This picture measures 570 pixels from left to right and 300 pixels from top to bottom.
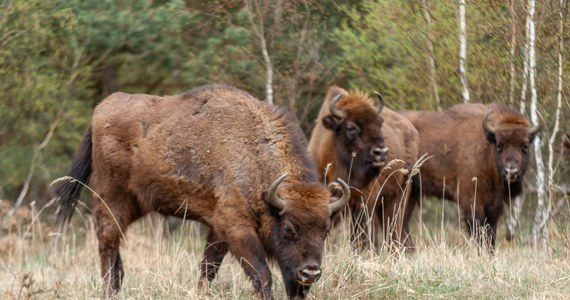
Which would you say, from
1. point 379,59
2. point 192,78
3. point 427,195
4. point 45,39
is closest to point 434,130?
point 427,195

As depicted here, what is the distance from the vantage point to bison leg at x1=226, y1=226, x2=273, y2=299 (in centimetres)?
884

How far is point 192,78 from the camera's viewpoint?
692 inches

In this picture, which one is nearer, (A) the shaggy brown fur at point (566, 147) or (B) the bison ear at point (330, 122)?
(A) the shaggy brown fur at point (566, 147)

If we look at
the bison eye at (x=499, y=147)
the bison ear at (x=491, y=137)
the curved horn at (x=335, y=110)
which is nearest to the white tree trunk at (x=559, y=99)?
the bison eye at (x=499, y=147)

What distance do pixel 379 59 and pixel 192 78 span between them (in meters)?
3.47

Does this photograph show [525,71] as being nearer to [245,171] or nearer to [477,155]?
[477,155]

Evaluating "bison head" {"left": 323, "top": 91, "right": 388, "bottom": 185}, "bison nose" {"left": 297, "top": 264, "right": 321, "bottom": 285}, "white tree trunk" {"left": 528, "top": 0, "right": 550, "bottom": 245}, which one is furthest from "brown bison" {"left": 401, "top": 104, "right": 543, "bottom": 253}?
"bison nose" {"left": 297, "top": 264, "right": 321, "bottom": 285}

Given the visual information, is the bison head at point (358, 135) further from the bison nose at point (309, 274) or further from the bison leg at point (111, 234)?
the bison nose at point (309, 274)

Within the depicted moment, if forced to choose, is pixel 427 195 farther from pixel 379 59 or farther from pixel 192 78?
pixel 192 78

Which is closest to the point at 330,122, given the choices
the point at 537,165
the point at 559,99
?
the point at 537,165

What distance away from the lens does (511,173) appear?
41.5ft

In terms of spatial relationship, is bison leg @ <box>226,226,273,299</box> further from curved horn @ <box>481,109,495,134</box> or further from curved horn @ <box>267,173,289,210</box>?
curved horn @ <box>481,109,495,134</box>

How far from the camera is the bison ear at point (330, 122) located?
12.8m

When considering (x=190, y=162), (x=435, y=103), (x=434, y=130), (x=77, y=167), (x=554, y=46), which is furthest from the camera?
(x=435, y=103)
